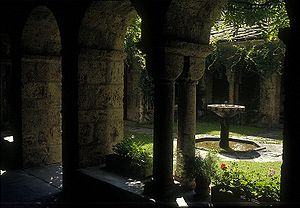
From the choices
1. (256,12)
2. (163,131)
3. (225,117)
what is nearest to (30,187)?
(163,131)

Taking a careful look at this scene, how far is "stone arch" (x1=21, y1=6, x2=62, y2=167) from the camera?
6262 millimetres

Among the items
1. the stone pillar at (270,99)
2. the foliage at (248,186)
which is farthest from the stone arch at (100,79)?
the stone pillar at (270,99)

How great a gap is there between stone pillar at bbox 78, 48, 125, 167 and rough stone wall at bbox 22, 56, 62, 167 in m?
1.65

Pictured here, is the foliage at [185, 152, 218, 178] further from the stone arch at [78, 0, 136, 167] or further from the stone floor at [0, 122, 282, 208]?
the stone floor at [0, 122, 282, 208]

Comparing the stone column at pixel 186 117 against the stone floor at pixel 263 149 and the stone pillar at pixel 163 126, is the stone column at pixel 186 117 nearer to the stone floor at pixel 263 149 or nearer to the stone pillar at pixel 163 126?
the stone pillar at pixel 163 126

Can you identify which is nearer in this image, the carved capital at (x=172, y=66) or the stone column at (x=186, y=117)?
Result: the carved capital at (x=172, y=66)

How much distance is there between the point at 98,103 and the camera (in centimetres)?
525

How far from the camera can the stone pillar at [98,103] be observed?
16.7 feet

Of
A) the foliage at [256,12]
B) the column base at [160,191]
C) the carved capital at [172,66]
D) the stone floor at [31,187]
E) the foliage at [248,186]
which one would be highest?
the foliage at [256,12]

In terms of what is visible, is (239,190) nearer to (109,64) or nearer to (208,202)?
(208,202)

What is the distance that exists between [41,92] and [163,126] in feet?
11.3

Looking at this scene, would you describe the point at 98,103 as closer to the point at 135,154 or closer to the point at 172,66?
the point at 135,154

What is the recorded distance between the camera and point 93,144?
206 inches

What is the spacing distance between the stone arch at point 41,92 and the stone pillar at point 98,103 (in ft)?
5.12
